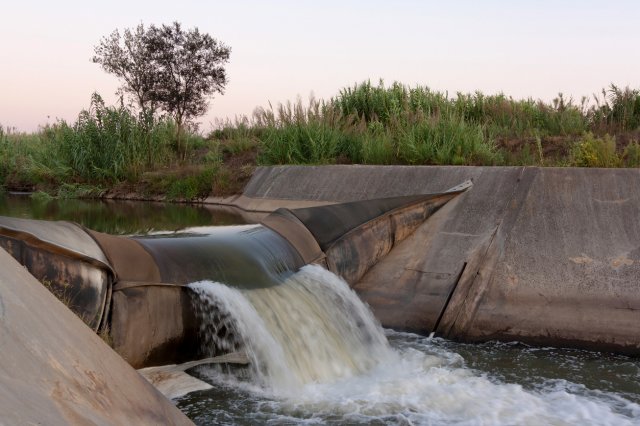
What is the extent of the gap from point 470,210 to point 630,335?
8.06ft

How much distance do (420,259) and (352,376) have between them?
2454 millimetres

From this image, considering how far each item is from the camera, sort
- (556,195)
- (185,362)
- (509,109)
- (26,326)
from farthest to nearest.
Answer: (509,109), (556,195), (185,362), (26,326)

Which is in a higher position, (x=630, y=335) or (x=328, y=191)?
(x=328, y=191)

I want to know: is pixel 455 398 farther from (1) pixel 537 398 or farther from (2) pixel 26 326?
(2) pixel 26 326

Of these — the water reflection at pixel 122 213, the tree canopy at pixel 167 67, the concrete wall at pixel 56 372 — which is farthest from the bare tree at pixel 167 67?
the concrete wall at pixel 56 372

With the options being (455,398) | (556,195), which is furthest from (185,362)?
(556,195)

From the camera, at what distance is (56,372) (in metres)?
2.71

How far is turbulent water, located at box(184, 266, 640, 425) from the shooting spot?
470 cm

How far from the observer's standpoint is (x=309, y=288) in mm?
6418

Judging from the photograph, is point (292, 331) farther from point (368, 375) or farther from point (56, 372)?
point (56, 372)

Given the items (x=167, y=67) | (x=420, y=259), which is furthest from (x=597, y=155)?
(x=167, y=67)

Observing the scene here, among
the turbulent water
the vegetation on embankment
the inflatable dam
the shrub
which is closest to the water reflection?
the vegetation on embankment

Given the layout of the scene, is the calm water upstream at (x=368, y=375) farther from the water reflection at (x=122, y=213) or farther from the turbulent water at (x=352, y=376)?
the water reflection at (x=122, y=213)

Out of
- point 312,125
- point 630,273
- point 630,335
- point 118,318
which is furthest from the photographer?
point 312,125
